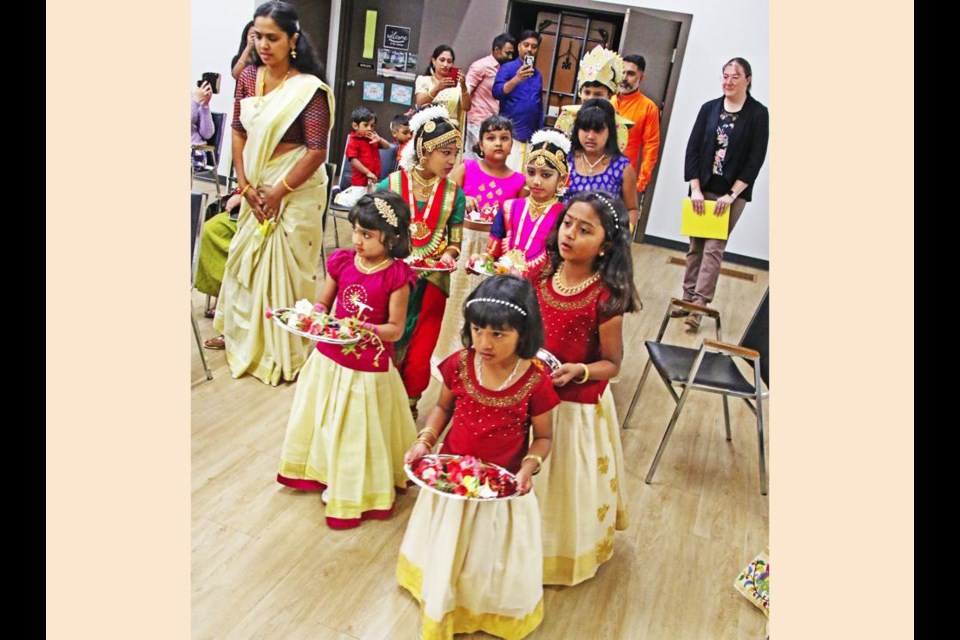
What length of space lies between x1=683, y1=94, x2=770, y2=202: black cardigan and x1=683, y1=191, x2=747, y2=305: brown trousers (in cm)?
11

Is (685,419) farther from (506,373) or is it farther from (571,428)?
(506,373)

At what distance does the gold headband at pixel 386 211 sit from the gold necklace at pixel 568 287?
505 mm

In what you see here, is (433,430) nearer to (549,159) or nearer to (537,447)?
(537,447)

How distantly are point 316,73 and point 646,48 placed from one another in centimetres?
388

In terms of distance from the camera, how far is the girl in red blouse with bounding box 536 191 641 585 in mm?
1864

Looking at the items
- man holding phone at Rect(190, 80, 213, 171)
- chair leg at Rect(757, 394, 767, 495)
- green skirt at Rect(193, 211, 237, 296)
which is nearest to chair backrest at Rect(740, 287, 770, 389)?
chair leg at Rect(757, 394, 767, 495)

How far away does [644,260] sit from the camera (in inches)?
239

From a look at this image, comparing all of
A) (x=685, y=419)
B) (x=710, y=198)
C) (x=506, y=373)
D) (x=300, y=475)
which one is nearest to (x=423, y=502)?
(x=506, y=373)

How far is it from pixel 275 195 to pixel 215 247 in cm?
55

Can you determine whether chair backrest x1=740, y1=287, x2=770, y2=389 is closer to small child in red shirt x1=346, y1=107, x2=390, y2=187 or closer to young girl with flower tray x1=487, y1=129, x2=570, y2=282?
young girl with flower tray x1=487, y1=129, x2=570, y2=282

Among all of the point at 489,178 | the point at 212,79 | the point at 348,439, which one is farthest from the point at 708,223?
the point at 212,79

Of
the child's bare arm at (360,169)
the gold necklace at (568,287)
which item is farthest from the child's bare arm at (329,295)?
the child's bare arm at (360,169)

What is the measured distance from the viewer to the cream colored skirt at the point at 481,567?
5.66 feet

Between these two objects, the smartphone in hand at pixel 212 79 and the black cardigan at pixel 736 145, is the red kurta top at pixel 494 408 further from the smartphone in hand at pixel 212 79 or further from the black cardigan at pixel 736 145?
the smartphone in hand at pixel 212 79
